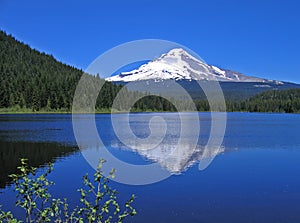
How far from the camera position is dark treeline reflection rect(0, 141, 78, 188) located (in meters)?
21.0

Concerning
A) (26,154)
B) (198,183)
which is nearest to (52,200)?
(198,183)

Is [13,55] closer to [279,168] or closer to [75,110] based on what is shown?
[75,110]

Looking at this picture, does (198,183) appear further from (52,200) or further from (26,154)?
(26,154)

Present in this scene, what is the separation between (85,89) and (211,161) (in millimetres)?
88886

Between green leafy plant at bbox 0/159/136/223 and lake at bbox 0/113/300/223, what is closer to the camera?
green leafy plant at bbox 0/159/136/223

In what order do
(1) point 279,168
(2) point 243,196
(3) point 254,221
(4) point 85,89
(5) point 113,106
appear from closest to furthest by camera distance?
(3) point 254,221 → (2) point 243,196 → (1) point 279,168 → (4) point 85,89 → (5) point 113,106

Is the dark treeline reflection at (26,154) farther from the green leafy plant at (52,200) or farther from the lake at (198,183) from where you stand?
the green leafy plant at (52,200)

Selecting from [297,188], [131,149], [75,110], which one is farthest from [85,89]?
[297,188]

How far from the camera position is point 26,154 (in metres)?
27.1

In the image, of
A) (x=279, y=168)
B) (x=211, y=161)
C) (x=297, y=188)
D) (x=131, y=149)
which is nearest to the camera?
(x=297, y=188)

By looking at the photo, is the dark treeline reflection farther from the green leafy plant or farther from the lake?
the green leafy plant

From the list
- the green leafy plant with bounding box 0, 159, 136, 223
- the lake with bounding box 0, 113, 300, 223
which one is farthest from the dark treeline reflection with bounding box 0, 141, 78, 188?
the green leafy plant with bounding box 0, 159, 136, 223

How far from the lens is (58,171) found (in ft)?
70.5

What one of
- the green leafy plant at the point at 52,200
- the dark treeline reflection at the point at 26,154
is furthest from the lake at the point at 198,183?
the green leafy plant at the point at 52,200
